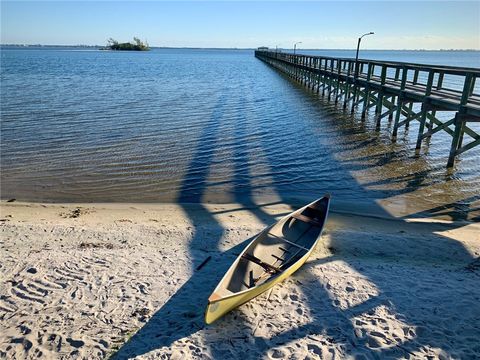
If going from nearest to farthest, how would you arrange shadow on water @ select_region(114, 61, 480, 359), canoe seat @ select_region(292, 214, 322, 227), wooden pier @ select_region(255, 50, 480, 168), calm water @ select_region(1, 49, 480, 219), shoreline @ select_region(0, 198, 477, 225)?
shadow on water @ select_region(114, 61, 480, 359) < canoe seat @ select_region(292, 214, 322, 227) < shoreline @ select_region(0, 198, 477, 225) < calm water @ select_region(1, 49, 480, 219) < wooden pier @ select_region(255, 50, 480, 168)

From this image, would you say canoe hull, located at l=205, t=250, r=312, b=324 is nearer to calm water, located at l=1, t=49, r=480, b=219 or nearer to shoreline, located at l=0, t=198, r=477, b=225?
shoreline, located at l=0, t=198, r=477, b=225

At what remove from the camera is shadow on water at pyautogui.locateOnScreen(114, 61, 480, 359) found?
472 cm

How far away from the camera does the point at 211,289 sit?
588 centimetres

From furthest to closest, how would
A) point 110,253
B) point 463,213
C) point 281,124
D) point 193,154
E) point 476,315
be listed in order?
point 281,124, point 193,154, point 463,213, point 110,253, point 476,315

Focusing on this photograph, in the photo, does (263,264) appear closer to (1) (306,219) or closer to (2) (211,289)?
(2) (211,289)

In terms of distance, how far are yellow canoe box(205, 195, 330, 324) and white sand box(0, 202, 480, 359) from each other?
0.84ft

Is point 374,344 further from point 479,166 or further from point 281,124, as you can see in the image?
point 281,124

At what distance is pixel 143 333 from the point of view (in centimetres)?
491

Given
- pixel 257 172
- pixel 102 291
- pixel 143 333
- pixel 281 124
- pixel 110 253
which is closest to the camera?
pixel 143 333

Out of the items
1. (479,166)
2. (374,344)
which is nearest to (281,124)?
(479,166)

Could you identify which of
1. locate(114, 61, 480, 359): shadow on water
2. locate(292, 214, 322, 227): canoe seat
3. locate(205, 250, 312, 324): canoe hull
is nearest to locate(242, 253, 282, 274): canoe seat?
locate(205, 250, 312, 324): canoe hull

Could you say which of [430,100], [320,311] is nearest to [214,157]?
[430,100]

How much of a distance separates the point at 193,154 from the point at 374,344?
33.0 ft

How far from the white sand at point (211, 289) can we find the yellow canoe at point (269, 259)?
26 centimetres
